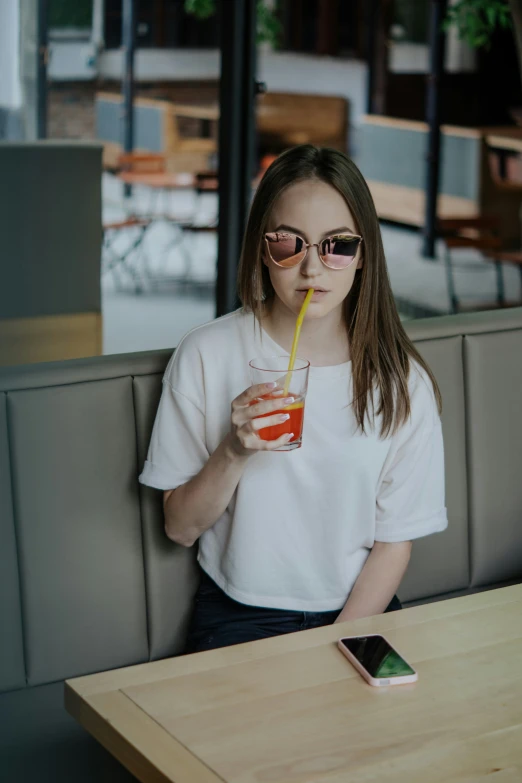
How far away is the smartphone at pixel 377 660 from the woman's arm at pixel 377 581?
1.20 ft

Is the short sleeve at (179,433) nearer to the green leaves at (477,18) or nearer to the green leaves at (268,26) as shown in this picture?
the green leaves at (268,26)

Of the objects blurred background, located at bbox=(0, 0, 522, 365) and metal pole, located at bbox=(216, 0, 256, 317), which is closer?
blurred background, located at bbox=(0, 0, 522, 365)

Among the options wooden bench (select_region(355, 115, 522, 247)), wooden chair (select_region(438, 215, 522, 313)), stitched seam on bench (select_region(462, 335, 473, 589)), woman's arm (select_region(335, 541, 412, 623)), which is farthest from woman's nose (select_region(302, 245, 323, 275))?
wooden bench (select_region(355, 115, 522, 247))

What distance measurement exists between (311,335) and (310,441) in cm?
18

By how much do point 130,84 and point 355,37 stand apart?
2.40 metres

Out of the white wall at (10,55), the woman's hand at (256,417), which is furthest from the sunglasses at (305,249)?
the white wall at (10,55)

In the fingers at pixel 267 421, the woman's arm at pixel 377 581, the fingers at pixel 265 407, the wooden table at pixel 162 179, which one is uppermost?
the fingers at pixel 265 407

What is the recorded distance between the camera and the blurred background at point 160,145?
4246 millimetres

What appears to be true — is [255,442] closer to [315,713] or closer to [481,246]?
[315,713]

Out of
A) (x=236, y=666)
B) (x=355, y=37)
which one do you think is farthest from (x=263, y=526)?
(x=355, y=37)

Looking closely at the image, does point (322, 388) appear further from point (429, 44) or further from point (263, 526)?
point (429, 44)

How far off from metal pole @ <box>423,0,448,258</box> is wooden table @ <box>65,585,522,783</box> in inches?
218

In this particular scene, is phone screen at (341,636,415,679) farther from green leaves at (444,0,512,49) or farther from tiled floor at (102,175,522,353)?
green leaves at (444,0,512,49)

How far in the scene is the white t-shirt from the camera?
179 centimetres
